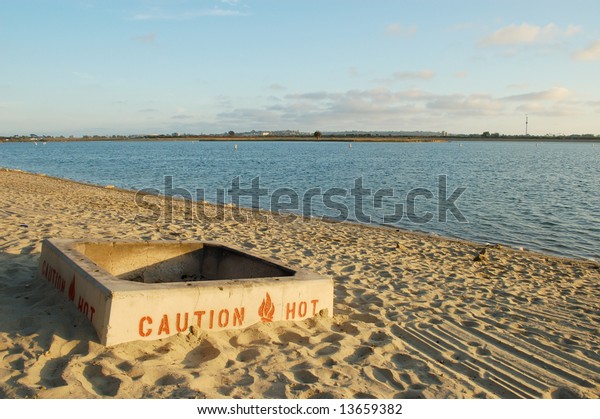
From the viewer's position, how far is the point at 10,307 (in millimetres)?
5137

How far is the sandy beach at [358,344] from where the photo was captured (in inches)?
152

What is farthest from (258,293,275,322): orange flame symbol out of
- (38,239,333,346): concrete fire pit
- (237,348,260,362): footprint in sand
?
(237,348,260,362): footprint in sand

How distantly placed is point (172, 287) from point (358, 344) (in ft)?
6.13

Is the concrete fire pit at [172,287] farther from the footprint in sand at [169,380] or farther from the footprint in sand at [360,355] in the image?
the footprint in sand at [360,355]

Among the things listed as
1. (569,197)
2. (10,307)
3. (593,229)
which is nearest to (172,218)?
(10,307)

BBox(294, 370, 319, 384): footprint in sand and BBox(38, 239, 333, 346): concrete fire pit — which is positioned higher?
BBox(38, 239, 333, 346): concrete fire pit

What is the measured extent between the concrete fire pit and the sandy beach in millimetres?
128

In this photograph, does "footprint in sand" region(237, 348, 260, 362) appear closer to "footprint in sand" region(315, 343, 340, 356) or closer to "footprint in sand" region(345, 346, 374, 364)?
"footprint in sand" region(315, 343, 340, 356)

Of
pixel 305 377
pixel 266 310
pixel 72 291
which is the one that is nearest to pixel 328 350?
pixel 305 377

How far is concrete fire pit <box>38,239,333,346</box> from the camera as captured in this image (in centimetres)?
440

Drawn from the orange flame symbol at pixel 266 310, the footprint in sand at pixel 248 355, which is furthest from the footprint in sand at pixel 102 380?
the orange flame symbol at pixel 266 310

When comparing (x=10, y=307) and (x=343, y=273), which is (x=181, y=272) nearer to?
(x=10, y=307)

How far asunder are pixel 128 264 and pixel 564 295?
21.0 feet

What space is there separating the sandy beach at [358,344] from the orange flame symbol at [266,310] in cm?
8
